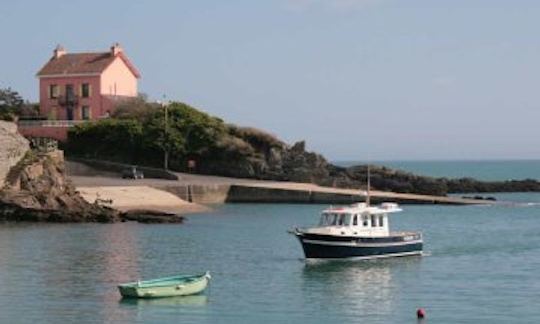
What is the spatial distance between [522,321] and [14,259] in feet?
66.6

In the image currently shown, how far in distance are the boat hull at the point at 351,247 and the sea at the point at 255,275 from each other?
0.39 m

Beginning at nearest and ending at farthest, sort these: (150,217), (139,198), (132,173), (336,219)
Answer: (336,219), (150,217), (139,198), (132,173)

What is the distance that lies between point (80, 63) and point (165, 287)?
6431 cm

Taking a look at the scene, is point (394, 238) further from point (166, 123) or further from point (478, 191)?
point (478, 191)

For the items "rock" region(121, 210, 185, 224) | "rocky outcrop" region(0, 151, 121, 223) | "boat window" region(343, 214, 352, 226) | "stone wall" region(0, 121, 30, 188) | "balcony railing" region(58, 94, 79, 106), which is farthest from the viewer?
"balcony railing" region(58, 94, 79, 106)

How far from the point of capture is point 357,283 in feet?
118

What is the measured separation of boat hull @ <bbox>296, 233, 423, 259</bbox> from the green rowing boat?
855 cm

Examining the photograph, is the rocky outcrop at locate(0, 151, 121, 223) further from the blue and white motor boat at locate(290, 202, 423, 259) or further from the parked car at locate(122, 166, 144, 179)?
the blue and white motor boat at locate(290, 202, 423, 259)

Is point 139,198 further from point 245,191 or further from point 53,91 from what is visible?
point 53,91

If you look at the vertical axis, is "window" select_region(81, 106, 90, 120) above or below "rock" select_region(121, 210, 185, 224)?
above

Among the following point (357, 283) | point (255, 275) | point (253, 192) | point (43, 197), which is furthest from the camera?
point (253, 192)

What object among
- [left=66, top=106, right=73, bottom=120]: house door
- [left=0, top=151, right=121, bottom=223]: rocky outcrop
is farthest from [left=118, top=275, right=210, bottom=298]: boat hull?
[left=66, top=106, right=73, bottom=120]: house door

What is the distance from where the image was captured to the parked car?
78.7m

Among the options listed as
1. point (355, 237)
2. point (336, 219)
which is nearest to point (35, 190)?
point (336, 219)
